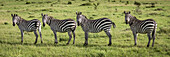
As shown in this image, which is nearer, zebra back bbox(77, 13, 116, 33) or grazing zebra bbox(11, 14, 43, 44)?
zebra back bbox(77, 13, 116, 33)

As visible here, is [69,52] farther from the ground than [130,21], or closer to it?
closer to it

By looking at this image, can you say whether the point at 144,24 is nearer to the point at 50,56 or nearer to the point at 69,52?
the point at 69,52

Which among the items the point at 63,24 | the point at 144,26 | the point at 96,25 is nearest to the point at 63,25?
the point at 63,24

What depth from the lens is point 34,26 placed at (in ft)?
36.4

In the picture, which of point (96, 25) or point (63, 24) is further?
point (63, 24)

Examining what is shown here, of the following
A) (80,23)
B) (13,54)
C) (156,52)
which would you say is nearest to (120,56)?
(156,52)

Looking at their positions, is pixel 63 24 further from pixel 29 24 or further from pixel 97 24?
pixel 29 24

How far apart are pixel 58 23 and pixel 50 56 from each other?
112 inches

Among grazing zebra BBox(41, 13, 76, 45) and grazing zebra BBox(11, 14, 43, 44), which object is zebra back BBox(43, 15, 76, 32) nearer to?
grazing zebra BBox(41, 13, 76, 45)

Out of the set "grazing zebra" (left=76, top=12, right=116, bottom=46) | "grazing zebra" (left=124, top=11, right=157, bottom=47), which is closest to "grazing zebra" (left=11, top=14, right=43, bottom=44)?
"grazing zebra" (left=76, top=12, right=116, bottom=46)

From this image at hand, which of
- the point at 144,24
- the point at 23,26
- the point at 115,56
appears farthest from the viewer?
the point at 23,26

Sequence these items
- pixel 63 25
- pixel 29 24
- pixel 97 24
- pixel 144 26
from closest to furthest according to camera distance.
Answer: pixel 144 26 < pixel 97 24 < pixel 63 25 < pixel 29 24

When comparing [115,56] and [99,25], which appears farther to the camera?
[99,25]

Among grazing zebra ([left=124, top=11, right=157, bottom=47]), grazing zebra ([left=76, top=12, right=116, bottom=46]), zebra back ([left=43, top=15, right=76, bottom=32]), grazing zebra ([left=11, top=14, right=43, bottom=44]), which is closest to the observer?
grazing zebra ([left=124, top=11, right=157, bottom=47])
